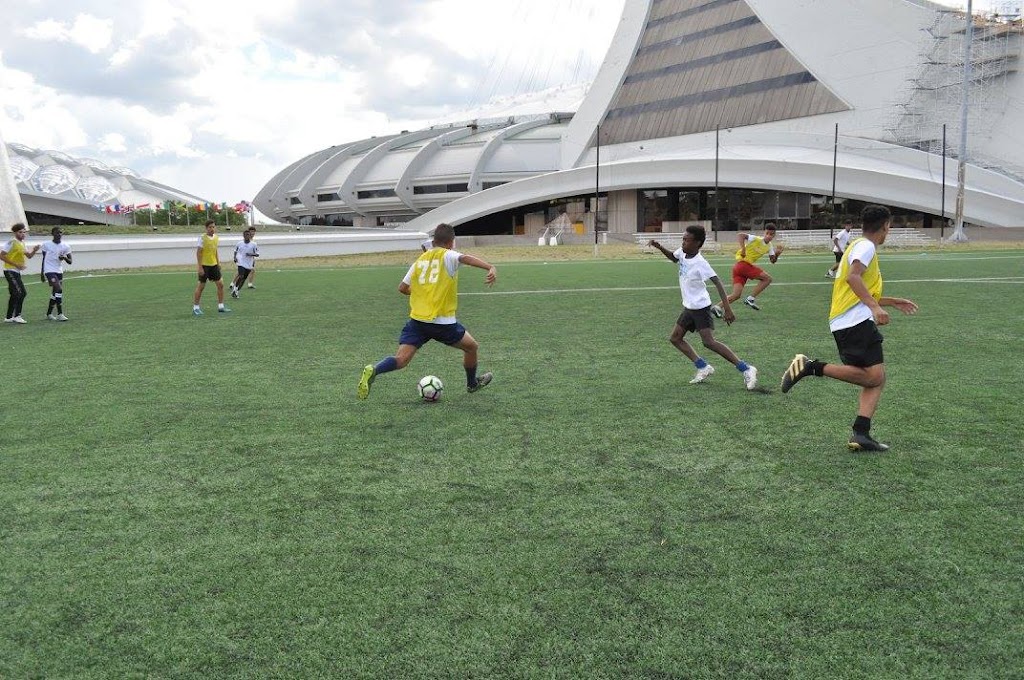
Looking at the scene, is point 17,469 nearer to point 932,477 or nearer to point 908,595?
point 908,595

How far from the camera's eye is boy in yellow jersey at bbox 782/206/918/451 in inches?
221

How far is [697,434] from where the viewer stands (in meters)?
6.37

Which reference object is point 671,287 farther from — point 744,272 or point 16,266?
point 16,266

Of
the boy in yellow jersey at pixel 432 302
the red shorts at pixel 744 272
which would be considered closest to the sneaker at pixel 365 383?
the boy in yellow jersey at pixel 432 302

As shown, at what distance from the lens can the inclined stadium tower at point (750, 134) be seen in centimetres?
5900

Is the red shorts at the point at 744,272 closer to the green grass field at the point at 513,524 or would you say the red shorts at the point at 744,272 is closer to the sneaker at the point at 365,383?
the green grass field at the point at 513,524

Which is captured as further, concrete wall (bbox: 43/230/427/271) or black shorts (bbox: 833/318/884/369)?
concrete wall (bbox: 43/230/427/271)

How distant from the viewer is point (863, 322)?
19.0 ft

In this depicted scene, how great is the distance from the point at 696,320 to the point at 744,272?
6.60m

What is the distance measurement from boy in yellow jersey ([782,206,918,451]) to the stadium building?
248ft

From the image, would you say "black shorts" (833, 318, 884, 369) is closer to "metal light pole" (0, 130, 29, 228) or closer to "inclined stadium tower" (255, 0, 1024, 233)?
"metal light pole" (0, 130, 29, 228)

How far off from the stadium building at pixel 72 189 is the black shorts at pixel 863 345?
75.5m

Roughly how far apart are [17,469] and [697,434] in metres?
4.86

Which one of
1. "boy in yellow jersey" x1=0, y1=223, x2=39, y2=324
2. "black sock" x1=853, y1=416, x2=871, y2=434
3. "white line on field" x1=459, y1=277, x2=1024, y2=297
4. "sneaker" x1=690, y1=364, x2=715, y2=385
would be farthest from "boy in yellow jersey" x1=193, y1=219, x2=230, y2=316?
"black sock" x1=853, y1=416, x2=871, y2=434
